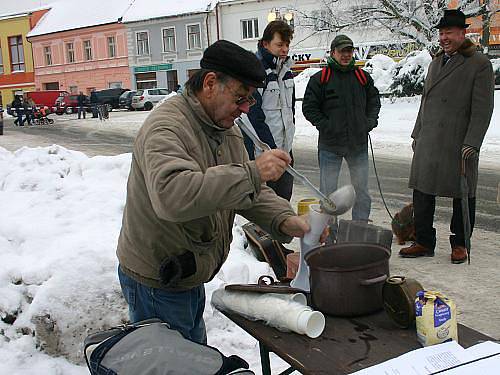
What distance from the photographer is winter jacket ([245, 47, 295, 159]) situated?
15.4ft

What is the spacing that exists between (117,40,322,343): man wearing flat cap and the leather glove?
248 cm

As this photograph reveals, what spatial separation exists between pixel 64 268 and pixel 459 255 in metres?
2.89

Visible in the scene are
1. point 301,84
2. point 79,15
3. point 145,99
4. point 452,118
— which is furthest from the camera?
point 79,15

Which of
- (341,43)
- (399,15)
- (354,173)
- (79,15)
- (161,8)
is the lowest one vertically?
(354,173)

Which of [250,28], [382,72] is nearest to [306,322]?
[382,72]

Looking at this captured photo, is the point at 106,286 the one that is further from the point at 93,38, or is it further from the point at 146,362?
the point at 93,38

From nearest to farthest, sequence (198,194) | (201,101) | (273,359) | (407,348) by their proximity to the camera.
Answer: (198,194) → (407,348) → (201,101) → (273,359)

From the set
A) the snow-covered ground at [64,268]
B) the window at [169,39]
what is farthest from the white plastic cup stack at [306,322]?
the window at [169,39]

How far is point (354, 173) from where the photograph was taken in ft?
16.0

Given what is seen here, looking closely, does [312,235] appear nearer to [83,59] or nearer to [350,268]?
[350,268]

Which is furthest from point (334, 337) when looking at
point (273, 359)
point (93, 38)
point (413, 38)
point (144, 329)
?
point (93, 38)

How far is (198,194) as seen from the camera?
62.5 inches

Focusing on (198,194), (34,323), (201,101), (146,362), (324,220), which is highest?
(201,101)

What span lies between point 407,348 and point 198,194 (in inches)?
29.4
